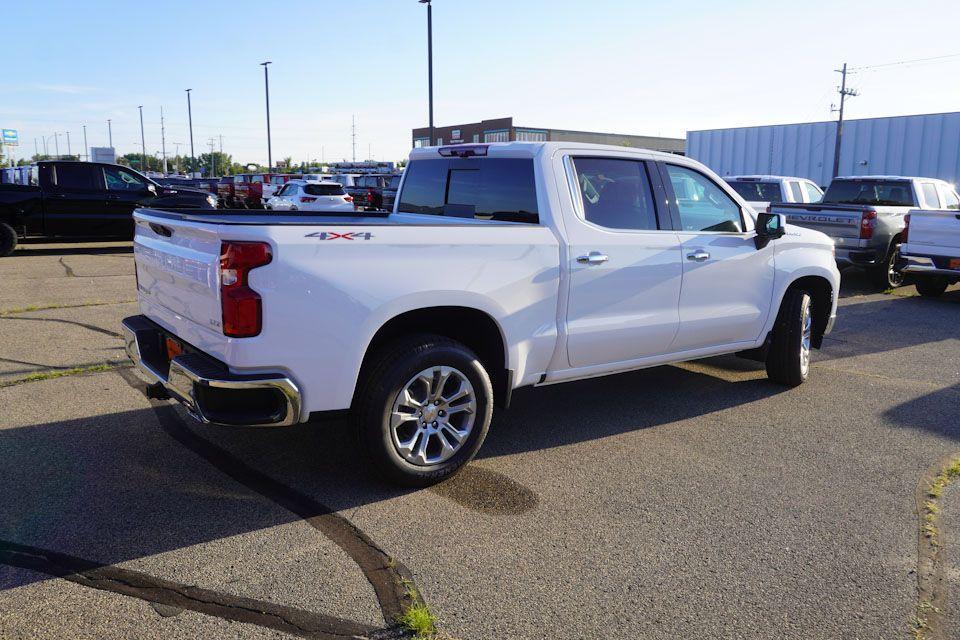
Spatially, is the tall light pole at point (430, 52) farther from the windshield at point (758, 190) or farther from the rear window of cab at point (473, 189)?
the rear window of cab at point (473, 189)

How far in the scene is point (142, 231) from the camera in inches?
189

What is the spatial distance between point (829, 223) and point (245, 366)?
1127 centimetres

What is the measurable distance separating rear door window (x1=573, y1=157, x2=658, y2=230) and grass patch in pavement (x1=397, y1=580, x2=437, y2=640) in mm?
2694

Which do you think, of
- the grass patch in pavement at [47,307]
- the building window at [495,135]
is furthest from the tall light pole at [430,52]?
the building window at [495,135]

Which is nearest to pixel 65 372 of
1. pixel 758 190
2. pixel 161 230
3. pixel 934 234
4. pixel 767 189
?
pixel 161 230

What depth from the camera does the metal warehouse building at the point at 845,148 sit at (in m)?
37.2

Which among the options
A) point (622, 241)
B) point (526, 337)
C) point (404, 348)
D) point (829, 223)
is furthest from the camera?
point (829, 223)

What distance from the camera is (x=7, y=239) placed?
50.1 feet

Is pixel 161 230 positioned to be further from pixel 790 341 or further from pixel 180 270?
pixel 790 341

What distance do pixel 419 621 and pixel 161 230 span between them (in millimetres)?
2606

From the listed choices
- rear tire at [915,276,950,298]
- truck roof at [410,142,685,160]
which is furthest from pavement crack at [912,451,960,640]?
rear tire at [915,276,950,298]

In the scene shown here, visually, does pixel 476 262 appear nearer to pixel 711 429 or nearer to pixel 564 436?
pixel 564 436

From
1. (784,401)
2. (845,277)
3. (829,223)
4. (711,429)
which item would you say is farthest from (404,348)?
(845,277)

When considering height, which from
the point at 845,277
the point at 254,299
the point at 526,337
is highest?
the point at 254,299
